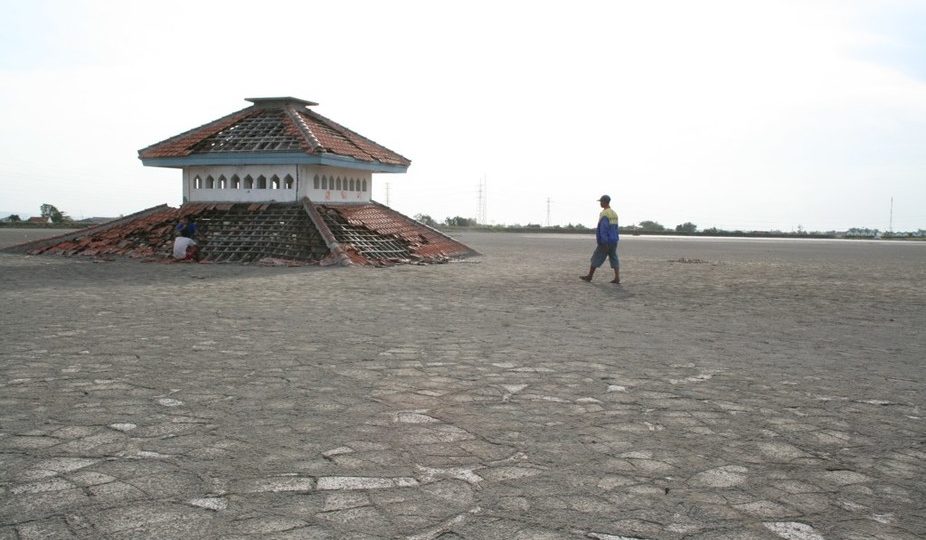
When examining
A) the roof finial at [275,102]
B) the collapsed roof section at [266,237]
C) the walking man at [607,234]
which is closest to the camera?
the walking man at [607,234]

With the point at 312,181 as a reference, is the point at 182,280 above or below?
below

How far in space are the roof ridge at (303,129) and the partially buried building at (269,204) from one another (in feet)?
0.12

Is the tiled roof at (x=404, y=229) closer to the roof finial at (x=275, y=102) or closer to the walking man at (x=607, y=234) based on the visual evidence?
the roof finial at (x=275, y=102)

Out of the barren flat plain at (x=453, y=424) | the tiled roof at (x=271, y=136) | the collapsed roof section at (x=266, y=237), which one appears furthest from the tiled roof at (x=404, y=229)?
the barren flat plain at (x=453, y=424)

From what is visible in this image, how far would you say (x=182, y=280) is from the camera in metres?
15.4

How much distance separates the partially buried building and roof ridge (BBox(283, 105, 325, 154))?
36 millimetres

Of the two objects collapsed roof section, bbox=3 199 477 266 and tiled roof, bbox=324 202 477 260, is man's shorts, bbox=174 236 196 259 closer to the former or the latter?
collapsed roof section, bbox=3 199 477 266

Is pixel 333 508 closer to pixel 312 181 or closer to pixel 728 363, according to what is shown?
pixel 728 363

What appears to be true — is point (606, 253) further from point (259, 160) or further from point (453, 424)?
point (453, 424)

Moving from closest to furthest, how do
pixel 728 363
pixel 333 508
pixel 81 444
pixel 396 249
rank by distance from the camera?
pixel 333 508, pixel 81 444, pixel 728 363, pixel 396 249

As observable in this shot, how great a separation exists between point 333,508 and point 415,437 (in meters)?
1.19

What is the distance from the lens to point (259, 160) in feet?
73.9

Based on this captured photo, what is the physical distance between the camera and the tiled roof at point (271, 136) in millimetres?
22734

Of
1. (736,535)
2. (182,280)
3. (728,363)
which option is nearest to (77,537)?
(736,535)
